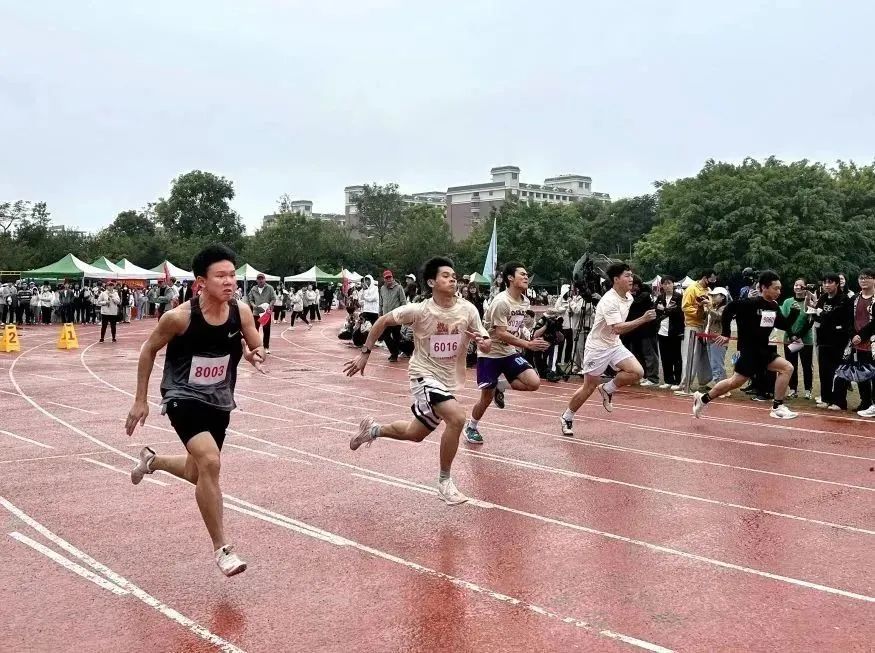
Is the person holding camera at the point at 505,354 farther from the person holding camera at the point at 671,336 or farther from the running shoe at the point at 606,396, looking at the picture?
the person holding camera at the point at 671,336

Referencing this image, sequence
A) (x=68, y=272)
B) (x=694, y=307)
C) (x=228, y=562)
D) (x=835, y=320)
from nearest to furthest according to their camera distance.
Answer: (x=228, y=562) → (x=835, y=320) → (x=694, y=307) → (x=68, y=272)

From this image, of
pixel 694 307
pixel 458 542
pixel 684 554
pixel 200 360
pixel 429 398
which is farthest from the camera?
pixel 694 307

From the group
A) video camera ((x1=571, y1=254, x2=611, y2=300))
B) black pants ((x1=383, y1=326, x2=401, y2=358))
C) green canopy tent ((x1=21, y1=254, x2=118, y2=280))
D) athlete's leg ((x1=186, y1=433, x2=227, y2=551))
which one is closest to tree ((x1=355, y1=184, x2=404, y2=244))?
green canopy tent ((x1=21, y1=254, x2=118, y2=280))

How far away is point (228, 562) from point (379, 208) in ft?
308

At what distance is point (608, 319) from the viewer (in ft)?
29.8

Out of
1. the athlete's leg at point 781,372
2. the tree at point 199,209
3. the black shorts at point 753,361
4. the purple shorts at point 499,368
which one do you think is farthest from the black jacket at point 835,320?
the tree at point 199,209

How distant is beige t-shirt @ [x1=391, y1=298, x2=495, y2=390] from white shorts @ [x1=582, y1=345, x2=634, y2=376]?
2879 mm

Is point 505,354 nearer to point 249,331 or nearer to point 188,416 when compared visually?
point 249,331

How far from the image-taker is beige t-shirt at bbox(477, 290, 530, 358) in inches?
334

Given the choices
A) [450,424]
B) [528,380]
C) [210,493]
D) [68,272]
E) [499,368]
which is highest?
[68,272]

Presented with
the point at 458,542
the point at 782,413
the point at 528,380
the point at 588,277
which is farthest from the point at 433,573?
the point at 588,277

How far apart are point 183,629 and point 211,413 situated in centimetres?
136

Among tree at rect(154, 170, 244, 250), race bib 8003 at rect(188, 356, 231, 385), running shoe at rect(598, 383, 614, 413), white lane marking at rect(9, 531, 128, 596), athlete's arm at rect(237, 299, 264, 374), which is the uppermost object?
tree at rect(154, 170, 244, 250)

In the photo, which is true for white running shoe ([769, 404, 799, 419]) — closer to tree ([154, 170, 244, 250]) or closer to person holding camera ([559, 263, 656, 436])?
person holding camera ([559, 263, 656, 436])
